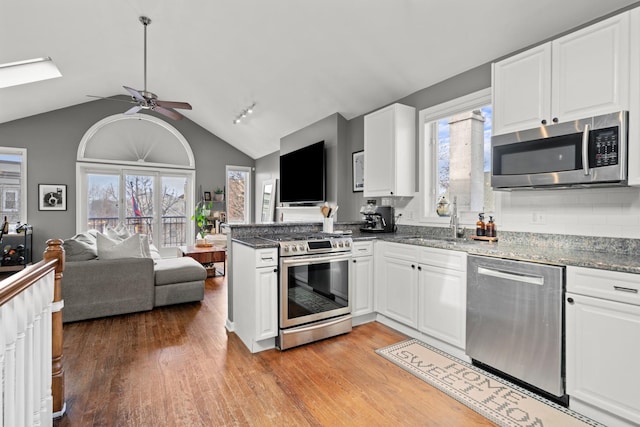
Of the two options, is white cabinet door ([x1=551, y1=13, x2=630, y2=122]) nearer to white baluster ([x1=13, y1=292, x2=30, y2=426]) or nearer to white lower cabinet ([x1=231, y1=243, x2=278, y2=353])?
white lower cabinet ([x1=231, y1=243, x2=278, y2=353])

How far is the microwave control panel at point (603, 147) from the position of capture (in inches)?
75.4

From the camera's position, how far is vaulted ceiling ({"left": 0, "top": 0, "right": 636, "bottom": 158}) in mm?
2660

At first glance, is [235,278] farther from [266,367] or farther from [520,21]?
[520,21]

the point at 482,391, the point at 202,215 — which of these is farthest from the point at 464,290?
the point at 202,215

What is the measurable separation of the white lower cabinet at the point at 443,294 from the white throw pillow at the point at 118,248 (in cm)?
322

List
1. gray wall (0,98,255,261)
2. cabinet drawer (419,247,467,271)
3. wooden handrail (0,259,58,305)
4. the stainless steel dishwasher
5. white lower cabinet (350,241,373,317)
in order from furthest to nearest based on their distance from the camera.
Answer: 1. gray wall (0,98,255,261)
2. white lower cabinet (350,241,373,317)
3. cabinet drawer (419,247,467,271)
4. the stainless steel dishwasher
5. wooden handrail (0,259,58,305)

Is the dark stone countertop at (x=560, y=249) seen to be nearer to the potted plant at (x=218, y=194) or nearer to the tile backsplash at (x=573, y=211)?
the tile backsplash at (x=573, y=211)

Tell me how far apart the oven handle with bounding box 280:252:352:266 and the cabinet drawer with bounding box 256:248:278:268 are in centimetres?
7

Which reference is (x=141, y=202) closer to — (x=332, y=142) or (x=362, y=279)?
(x=332, y=142)

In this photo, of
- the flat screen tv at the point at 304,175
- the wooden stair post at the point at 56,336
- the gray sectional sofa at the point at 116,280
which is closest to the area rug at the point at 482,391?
the wooden stair post at the point at 56,336

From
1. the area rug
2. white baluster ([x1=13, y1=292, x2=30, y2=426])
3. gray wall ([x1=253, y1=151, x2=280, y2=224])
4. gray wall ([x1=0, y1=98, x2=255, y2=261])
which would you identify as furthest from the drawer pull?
gray wall ([x1=0, y1=98, x2=255, y2=261])

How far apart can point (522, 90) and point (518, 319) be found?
1.64 metres

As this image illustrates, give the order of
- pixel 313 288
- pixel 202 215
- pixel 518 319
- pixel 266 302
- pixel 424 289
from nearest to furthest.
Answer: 1. pixel 518 319
2. pixel 266 302
3. pixel 424 289
4. pixel 313 288
5. pixel 202 215

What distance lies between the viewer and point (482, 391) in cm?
211
